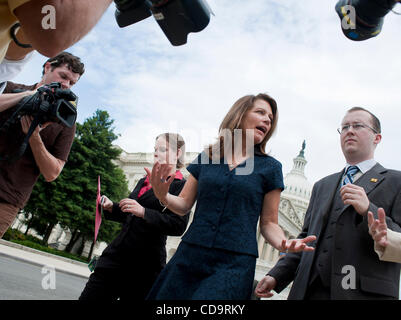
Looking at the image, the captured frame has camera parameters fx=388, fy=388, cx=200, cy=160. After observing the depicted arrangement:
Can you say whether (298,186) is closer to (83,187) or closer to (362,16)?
(83,187)

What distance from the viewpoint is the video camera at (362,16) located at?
2.02 metres

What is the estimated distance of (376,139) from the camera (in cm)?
305

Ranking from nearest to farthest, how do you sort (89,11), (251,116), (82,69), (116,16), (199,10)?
(89,11) → (199,10) → (116,16) → (251,116) → (82,69)

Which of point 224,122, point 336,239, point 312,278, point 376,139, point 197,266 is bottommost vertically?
point 197,266

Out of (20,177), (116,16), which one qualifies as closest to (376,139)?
A: (116,16)

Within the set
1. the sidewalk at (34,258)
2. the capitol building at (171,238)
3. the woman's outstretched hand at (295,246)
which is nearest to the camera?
the woman's outstretched hand at (295,246)

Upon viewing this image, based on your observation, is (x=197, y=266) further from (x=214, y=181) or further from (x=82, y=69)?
(x=82, y=69)

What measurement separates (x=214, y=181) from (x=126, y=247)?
1.31 m

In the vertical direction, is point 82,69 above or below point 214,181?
above

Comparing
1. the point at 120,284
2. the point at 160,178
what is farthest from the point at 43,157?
the point at 120,284

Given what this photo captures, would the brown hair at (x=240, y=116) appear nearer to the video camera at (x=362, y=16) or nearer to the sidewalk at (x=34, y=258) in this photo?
the video camera at (x=362, y=16)

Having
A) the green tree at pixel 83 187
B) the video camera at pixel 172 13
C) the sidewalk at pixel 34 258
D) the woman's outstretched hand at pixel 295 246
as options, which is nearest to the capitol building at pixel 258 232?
the green tree at pixel 83 187

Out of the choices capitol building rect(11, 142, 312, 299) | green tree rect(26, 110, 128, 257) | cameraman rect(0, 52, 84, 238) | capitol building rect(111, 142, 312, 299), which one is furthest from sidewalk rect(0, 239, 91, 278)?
capitol building rect(111, 142, 312, 299)

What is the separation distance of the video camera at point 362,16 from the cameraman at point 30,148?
1991 mm
